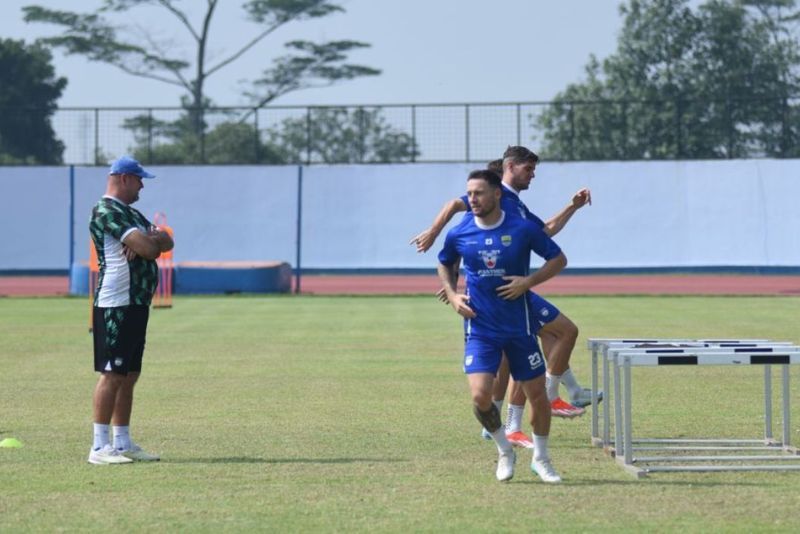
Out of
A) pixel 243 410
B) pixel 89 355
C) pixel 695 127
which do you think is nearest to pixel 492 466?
pixel 243 410

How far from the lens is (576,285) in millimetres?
42312

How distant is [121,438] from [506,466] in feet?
9.30

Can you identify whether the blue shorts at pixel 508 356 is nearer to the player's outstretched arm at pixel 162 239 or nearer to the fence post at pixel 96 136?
the player's outstretched arm at pixel 162 239

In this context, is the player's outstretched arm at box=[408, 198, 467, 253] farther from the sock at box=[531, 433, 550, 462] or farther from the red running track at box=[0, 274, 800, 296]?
the red running track at box=[0, 274, 800, 296]

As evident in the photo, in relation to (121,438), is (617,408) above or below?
above

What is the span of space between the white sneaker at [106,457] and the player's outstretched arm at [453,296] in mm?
2487

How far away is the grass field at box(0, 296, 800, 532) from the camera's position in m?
8.15

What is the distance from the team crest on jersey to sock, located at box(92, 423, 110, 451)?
9.79ft

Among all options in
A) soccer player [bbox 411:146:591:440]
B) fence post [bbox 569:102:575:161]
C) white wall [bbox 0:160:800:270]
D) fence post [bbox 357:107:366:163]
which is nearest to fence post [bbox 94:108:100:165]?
white wall [bbox 0:160:800:270]

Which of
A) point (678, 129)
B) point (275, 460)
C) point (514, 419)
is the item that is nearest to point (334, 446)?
point (275, 460)

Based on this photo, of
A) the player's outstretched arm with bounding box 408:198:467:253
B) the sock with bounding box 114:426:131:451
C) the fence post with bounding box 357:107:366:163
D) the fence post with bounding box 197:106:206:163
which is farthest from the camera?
the fence post with bounding box 197:106:206:163

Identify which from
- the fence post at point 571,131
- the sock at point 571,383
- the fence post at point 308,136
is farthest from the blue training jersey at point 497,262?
the fence post at point 308,136

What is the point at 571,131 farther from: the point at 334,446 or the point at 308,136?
the point at 334,446

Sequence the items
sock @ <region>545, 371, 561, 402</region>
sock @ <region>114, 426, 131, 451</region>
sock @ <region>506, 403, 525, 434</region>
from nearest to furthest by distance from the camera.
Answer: sock @ <region>114, 426, 131, 451</region>, sock @ <region>506, 403, 525, 434</region>, sock @ <region>545, 371, 561, 402</region>
